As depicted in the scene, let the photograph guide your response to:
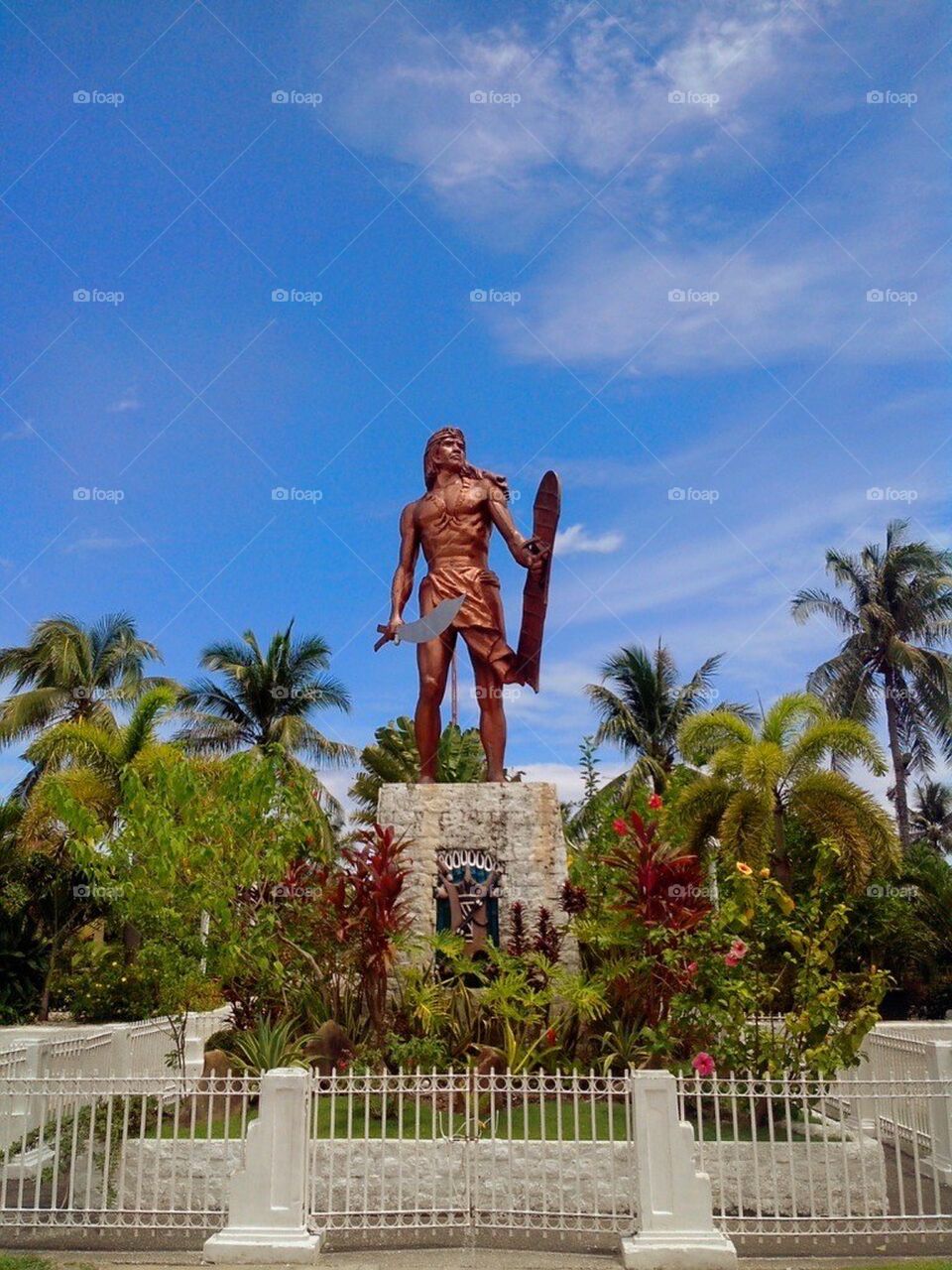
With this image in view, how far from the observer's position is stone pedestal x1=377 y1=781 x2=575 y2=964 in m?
10.5

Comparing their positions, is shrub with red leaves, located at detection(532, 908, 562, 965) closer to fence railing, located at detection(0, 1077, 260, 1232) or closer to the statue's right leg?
the statue's right leg

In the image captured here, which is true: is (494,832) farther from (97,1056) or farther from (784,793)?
(784,793)

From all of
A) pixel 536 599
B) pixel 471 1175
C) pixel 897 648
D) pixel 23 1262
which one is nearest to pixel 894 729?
pixel 897 648

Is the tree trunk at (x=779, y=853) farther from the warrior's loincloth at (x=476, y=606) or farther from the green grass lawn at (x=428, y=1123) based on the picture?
the green grass lawn at (x=428, y=1123)

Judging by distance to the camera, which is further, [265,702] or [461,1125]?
[265,702]

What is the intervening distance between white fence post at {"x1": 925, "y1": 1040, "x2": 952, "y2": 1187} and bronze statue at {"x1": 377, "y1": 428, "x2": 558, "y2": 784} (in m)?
4.76

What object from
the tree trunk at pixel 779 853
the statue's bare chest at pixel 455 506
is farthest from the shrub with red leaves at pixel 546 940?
the tree trunk at pixel 779 853

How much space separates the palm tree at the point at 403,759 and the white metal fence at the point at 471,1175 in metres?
9.57

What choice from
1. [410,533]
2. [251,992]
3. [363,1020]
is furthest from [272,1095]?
[410,533]

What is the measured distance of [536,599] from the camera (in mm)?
11477

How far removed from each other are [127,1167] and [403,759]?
12746mm

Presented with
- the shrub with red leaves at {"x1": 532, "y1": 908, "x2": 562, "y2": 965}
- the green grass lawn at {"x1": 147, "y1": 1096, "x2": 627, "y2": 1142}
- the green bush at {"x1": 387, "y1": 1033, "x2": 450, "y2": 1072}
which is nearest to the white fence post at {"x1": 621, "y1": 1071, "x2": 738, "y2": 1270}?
the green grass lawn at {"x1": 147, "y1": 1096, "x2": 627, "y2": 1142}

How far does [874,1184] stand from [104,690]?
65.3 feet

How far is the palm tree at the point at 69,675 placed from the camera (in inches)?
874
